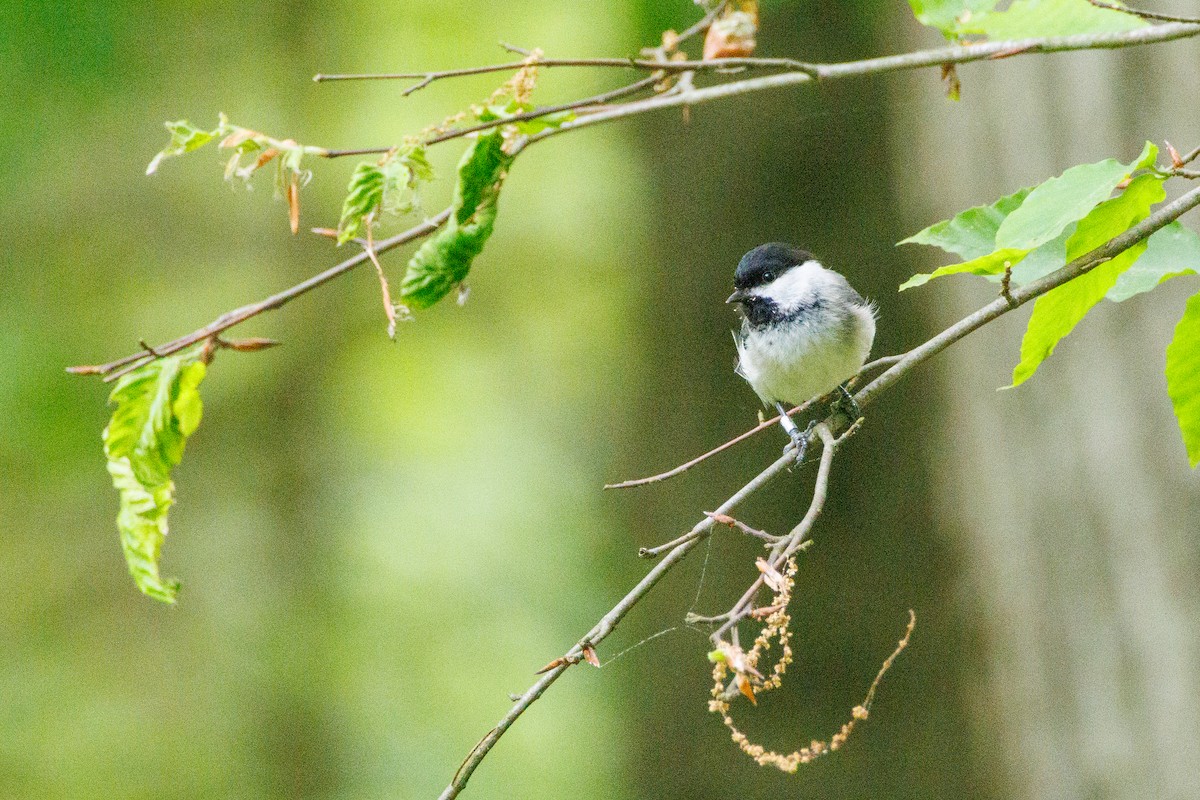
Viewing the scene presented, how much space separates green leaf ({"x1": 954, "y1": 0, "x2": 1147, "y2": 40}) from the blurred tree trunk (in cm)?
136

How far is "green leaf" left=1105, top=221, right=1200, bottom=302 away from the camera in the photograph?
1341 millimetres

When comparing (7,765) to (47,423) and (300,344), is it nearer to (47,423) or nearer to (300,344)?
(47,423)

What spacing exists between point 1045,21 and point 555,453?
6201 millimetres

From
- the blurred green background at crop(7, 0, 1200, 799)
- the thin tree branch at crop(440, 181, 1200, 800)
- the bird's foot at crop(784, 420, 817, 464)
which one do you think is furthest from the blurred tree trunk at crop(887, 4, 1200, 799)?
the thin tree branch at crop(440, 181, 1200, 800)

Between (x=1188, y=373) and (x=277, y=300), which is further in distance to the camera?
(x=277, y=300)

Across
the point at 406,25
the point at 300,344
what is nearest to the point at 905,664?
the point at 300,344

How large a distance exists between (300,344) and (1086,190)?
5.63 metres

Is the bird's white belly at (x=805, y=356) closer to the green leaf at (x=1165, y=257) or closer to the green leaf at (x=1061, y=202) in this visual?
the green leaf at (x=1165, y=257)

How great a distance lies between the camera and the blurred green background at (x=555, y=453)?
115 inches

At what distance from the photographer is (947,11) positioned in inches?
57.7

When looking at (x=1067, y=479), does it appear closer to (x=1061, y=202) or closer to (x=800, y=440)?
(x=800, y=440)

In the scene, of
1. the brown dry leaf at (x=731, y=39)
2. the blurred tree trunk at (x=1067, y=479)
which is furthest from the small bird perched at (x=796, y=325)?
the brown dry leaf at (x=731, y=39)

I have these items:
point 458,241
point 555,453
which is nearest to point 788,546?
point 458,241

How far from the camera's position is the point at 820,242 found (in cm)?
320
